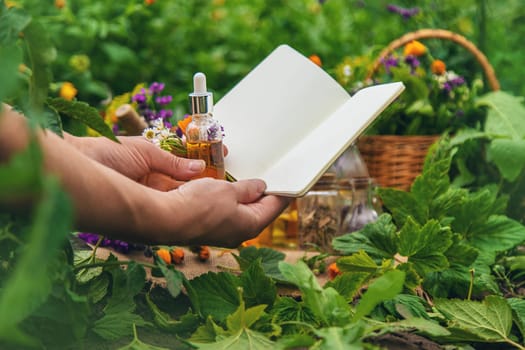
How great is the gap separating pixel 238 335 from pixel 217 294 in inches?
5.7

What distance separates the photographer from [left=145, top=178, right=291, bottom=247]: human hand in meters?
0.92

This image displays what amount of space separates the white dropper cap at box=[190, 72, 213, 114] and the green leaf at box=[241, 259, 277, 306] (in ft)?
1.08

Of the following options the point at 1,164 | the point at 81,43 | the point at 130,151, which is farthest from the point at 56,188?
the point at 81,43

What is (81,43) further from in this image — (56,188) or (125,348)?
(56,188)

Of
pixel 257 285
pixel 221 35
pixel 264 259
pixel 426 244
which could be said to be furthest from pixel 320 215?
pixel 221 35

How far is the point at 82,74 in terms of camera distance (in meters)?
2.70

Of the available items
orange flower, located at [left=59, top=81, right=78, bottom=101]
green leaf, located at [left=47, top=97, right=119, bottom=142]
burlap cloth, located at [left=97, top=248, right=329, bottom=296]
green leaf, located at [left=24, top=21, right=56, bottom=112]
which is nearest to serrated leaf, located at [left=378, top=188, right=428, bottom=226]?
burlap cloth, located at [left=97, top=248, right=329, bottom=296]

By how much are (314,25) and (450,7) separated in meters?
0.64

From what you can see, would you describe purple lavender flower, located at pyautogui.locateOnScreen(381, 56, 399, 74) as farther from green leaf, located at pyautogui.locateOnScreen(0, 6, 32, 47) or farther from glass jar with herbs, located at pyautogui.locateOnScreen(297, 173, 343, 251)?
green leaf, located at pyautogui.locateOnScreen(0, 6, 32, 47)

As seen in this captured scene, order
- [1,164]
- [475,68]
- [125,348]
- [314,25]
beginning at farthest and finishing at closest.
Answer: [314,25] → [475,68] → [125,348] → [1,164]

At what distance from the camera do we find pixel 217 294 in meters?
1.09

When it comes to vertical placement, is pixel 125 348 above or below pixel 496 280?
above

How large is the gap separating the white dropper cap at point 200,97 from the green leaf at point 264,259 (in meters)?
0.27

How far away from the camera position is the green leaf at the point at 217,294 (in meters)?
1.07
